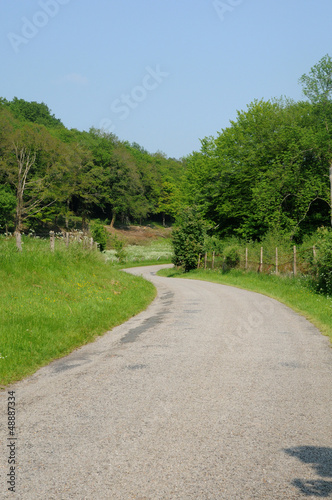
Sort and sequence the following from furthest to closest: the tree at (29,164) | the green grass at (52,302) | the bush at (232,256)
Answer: the tree at (29,164) < the bush at (232,256) < the green grass at (52,302)

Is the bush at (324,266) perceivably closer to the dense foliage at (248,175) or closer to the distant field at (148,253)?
the dense foliage at (248,175)

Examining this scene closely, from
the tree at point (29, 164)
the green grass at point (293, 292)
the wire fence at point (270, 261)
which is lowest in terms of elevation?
the green grass at point (293, 292)

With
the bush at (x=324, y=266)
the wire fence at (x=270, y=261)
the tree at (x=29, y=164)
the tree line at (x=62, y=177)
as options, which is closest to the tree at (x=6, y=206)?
the tree line at (x=62, y=177)

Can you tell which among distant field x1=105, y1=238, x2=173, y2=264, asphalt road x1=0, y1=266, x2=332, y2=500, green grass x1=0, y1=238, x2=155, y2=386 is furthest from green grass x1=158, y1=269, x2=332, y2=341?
distant field x1=105, y1=238, x2=173, y2=264

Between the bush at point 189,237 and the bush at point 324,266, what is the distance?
2315cm

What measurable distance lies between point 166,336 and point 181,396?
4.08 m

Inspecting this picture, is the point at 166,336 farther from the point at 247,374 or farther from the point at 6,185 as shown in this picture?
the point at 6,185

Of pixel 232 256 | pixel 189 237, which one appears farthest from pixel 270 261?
pixel 189 237

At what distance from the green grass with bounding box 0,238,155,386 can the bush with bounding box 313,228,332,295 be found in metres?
7.85

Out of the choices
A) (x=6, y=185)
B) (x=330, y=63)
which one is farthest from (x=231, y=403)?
(x=6, y=185)

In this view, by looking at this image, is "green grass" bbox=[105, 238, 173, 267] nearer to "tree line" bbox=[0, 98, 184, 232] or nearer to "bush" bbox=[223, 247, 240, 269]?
"tree line" bbox=[0, 98, 184, 232]

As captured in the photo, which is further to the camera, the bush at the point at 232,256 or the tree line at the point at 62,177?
the tree line at the point at 62,177

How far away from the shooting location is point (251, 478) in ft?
11.2

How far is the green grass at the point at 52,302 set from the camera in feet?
25.4
